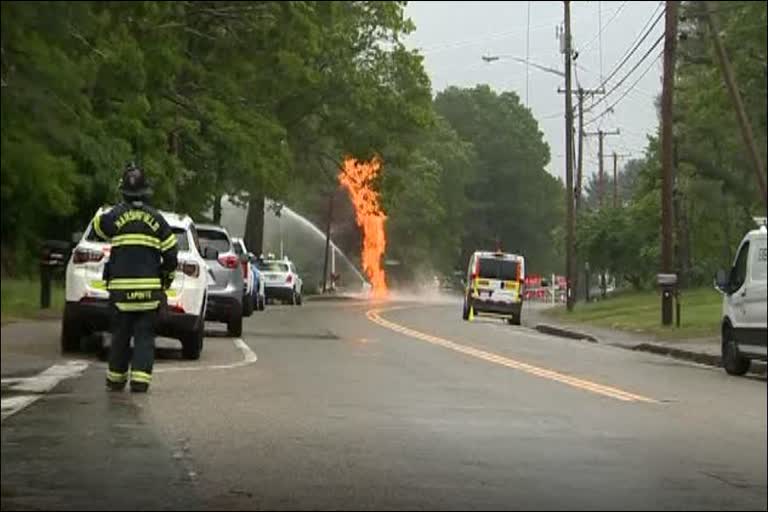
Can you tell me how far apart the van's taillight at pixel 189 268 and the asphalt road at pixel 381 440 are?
971mm

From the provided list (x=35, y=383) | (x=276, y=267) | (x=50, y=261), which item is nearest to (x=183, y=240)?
(x=35, y=383)

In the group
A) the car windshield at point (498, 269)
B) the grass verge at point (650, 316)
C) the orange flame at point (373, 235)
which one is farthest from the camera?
the orange flame at point (373, 235)

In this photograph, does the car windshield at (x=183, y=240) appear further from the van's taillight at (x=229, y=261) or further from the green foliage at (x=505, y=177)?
the van's taillight at (x=229, y=261)

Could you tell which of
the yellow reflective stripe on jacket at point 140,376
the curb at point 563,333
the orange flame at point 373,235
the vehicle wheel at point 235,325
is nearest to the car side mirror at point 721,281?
the yellow reflective stripe on jacket at point 140,376

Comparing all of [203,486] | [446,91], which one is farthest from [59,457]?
[446,91]

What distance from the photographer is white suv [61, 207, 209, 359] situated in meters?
11.1

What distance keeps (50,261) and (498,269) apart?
21687mm

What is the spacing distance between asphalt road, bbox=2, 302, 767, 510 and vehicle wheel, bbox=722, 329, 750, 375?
52 cm

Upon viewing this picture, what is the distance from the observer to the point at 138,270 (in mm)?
9266

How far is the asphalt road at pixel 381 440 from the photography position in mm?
6590

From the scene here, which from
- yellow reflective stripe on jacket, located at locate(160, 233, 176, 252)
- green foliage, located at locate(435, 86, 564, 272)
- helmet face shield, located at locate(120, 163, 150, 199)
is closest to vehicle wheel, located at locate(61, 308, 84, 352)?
yellow reflective stripe on jacket, located at locate(160, 233, 176, 252)

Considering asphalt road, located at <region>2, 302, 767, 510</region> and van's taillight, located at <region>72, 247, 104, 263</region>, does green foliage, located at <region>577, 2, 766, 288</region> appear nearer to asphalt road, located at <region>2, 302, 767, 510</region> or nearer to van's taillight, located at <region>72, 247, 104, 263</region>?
asphalt road, located at <region>2, 302, 767, 510</region>

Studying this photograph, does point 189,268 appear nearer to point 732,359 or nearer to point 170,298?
point 170,298

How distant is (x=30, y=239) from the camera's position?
207 inches
